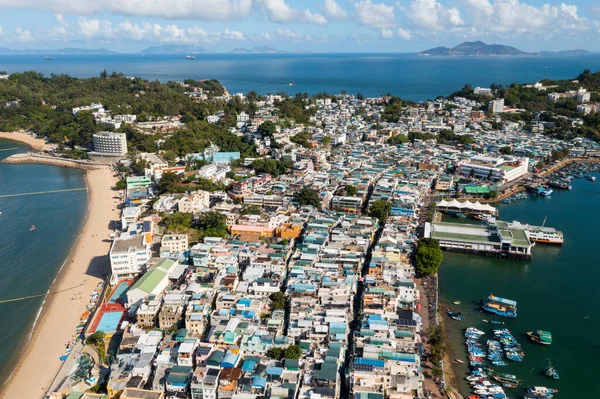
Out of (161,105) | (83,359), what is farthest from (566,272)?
(161,105)

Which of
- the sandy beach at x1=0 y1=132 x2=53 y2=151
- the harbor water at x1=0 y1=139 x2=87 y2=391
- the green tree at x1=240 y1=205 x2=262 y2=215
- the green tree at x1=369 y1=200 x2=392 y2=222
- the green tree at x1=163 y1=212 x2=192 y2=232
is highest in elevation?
the green tree at x1=369 y1=200 x2=392 y2=222

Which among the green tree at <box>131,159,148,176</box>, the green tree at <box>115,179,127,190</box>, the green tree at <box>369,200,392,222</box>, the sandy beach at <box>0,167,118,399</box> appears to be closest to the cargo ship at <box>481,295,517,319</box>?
the green tree at <box>369,200,392,222</box>

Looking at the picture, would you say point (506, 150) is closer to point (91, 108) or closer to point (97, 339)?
point (97, 339)

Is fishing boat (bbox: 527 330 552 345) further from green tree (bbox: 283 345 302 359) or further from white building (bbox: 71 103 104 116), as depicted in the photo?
white building (bbox: 71 103 104 116)

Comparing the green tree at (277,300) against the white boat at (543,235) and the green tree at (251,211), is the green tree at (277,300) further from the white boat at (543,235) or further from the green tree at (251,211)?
the white boat at (543,235)

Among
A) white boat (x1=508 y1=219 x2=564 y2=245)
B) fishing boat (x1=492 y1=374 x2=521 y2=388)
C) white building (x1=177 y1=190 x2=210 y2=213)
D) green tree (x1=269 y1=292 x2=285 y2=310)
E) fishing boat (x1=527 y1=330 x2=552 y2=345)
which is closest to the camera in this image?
fishing boat (x1=492 y1=374 x2=521 y2=388)

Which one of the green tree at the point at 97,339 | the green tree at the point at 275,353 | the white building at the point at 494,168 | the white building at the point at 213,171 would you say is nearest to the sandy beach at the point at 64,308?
the green tree at the point at 97,339
